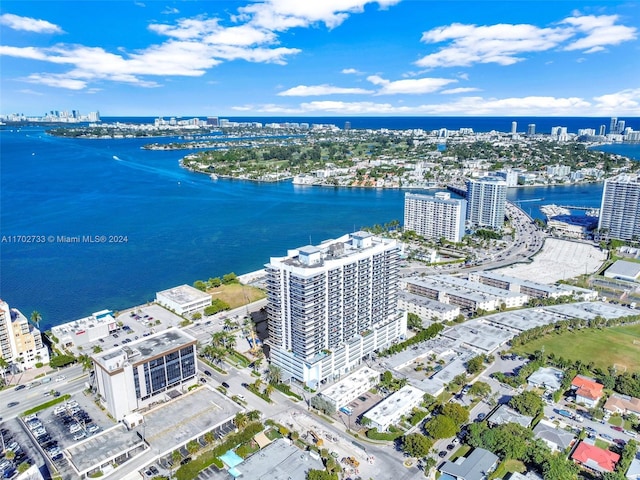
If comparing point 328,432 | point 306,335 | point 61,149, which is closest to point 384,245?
point 306,335

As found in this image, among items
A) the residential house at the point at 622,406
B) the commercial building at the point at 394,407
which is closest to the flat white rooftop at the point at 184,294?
the commercial building at the point at 394,407

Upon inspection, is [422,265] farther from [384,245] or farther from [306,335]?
[306,335]

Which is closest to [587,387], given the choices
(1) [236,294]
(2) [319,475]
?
(2) [319,475]

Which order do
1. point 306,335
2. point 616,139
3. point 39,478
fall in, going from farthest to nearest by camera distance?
point 616,139 < point 306,335 < point 39,478

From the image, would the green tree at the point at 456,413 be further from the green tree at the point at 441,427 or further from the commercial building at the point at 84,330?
the commercial building at the point at 84,330

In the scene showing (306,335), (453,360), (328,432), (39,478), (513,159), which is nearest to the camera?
(39,478)

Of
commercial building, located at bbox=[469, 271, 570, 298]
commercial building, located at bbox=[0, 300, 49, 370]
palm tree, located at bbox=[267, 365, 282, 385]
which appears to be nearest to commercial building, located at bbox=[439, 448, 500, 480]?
palm tree, located at bbox=[267, 365, 282, 385]
